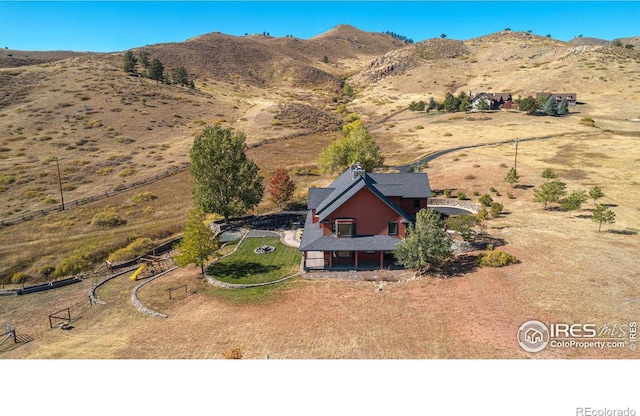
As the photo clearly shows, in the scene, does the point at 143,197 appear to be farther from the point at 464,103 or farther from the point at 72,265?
the point at 464,103

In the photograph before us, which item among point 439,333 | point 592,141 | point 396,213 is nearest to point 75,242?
point 396,213

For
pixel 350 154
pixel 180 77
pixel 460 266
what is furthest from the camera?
pixel 180 77

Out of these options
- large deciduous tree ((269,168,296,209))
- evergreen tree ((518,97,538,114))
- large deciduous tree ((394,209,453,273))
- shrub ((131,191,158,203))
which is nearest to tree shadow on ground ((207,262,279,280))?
large deciduous tree ((394,209,453,273))

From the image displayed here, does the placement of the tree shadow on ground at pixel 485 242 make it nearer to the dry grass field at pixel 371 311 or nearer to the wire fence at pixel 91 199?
the dry grass field at pixel 371 311

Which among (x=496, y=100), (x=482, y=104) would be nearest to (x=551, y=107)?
(x=496, y=100)

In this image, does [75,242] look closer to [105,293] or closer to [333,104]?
[105,293]

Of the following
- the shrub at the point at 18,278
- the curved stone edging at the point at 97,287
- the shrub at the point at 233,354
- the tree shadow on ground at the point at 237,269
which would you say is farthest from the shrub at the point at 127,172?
the shrub at the point at 233,354

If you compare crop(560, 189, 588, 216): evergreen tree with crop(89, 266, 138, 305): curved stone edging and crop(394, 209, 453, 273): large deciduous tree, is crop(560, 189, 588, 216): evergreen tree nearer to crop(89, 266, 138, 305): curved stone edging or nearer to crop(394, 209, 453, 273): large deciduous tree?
crop(394, 209, 453, 273): large deciduous tree
